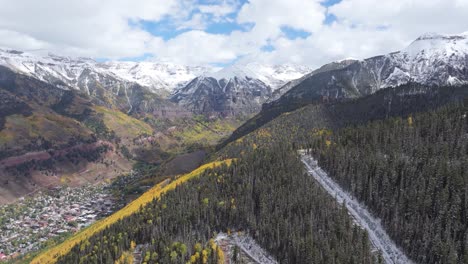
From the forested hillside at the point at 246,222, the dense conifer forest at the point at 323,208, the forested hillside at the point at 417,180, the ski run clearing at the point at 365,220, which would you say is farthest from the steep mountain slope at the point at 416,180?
the forested hillside at the point at 246,222

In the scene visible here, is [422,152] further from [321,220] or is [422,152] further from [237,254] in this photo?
[237,254]

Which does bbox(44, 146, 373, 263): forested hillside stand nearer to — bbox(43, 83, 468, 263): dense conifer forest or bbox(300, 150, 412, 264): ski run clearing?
bbox(43, 83, 468, 263): dense conifer forest

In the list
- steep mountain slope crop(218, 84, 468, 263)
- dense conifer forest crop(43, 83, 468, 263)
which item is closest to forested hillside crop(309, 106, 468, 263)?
steep mountain slope crop(218, 84, 468, 263)

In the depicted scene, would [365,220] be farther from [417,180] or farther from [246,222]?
[246,222]

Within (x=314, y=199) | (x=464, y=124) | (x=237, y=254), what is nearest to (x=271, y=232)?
(x=237, y=254)

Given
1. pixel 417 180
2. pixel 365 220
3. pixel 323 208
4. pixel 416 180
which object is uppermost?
pixel 417 180

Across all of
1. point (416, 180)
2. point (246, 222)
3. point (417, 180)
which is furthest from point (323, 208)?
point (416, 180)
